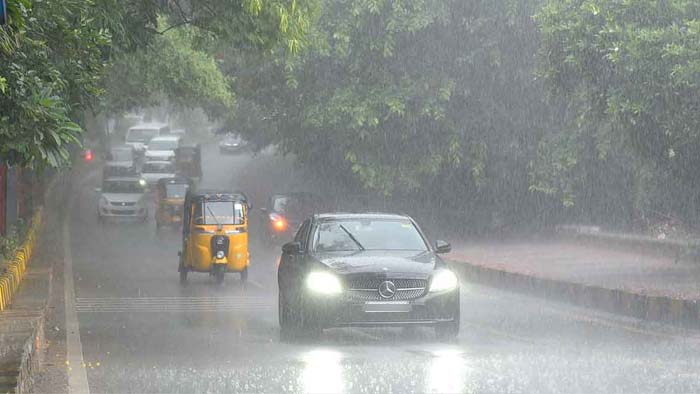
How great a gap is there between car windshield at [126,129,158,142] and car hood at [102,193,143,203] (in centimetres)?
3978

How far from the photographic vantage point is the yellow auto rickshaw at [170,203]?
41250 millimetres

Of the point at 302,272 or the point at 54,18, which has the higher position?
the point at 54,18

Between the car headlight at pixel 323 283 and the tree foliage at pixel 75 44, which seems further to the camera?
the car headlight at pixel 323 283

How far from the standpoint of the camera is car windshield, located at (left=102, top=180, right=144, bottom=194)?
45312 millimetres

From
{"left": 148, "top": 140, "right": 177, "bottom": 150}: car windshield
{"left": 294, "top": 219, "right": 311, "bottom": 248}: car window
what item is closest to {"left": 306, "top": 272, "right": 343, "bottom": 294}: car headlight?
{"left": 294, "top": 219, "right": 311, "bottom": 248}: car window

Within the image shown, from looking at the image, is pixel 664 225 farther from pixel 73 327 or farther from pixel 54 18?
pixel 54 18

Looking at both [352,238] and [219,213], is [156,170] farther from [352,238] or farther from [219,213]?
[352,238]

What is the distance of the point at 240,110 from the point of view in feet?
163

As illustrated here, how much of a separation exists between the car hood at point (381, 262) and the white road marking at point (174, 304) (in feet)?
13.9

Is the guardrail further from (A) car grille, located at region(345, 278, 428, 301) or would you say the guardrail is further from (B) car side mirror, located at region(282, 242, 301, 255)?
(A) car grille, located at region(345, 278, 428, 301)

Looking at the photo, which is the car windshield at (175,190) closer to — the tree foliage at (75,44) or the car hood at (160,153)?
the tree foliage at (75,44)

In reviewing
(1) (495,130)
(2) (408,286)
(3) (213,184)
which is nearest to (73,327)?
(2) (408,286)

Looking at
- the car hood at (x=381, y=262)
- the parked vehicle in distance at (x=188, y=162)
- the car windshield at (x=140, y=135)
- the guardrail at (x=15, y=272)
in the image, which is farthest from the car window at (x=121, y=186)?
the car windshield at (x=140, y=135)

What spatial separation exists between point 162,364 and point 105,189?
34.1 m
